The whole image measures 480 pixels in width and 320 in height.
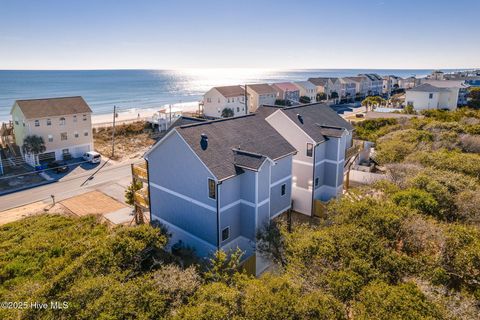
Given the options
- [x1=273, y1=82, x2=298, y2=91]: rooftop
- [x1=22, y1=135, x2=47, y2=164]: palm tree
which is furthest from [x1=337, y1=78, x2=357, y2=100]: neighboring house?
[x1=22, y1=135, x2=47, y2=164]: palm tree

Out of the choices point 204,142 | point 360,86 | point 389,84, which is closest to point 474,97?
point 360,86

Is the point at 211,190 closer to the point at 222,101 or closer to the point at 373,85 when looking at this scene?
the point at 222,101

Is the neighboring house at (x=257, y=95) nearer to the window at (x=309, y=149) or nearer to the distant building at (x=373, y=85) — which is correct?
the window at (x=309, y=149)

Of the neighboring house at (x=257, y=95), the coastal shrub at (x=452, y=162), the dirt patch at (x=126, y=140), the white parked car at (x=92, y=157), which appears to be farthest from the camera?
the neighboring house at (x=257, y=95)

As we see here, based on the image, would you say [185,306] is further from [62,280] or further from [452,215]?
[452,215]

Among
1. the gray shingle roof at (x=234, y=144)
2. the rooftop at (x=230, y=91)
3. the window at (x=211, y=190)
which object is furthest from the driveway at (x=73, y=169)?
the rooftop at (x=230, y=91)

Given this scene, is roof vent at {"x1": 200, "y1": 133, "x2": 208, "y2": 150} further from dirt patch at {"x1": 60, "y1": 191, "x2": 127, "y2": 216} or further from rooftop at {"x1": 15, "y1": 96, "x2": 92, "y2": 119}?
rooftop at {"x1": 15, "y1": 96, "x2": 92, "y2": 119}

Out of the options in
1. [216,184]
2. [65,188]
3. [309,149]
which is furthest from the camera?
[65,188]
